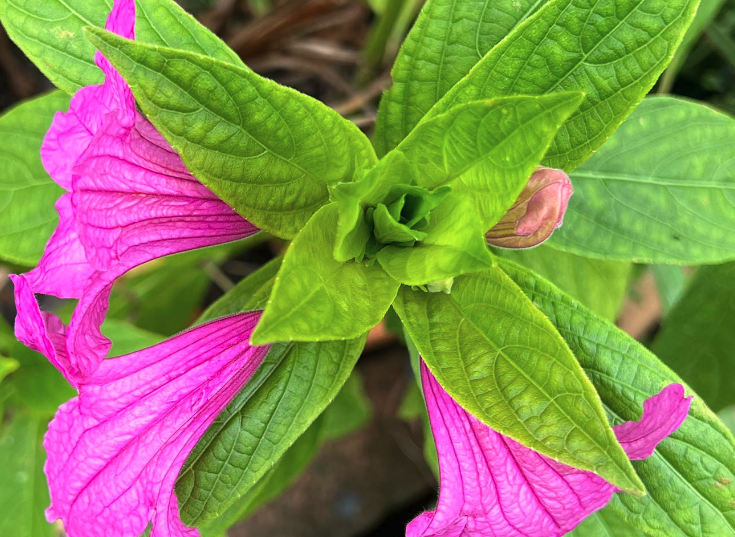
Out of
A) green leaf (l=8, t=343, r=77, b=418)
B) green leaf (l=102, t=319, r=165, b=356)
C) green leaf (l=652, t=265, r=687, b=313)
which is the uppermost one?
green leaf (l=102, t=319, r=165, b=356)

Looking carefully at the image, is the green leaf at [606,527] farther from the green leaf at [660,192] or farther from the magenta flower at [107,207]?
the magenta flower at [107,207]

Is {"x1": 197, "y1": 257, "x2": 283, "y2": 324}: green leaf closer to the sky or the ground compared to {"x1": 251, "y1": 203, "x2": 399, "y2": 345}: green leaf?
closer to the ground

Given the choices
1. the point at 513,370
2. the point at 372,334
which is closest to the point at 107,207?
the point at 513,370

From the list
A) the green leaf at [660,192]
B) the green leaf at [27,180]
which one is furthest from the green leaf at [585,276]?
the green leaf at [27,180]

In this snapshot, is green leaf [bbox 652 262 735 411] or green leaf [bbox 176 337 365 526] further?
green leaf [bbox 652 262 735 411]

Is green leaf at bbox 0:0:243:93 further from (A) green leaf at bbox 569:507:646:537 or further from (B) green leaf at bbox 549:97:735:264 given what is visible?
(A) green leaf at bbox 569:507:646:537

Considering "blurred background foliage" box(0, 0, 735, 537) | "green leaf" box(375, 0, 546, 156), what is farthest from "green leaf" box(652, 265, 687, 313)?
"green leaf" box(375, 0, 546, 156)
